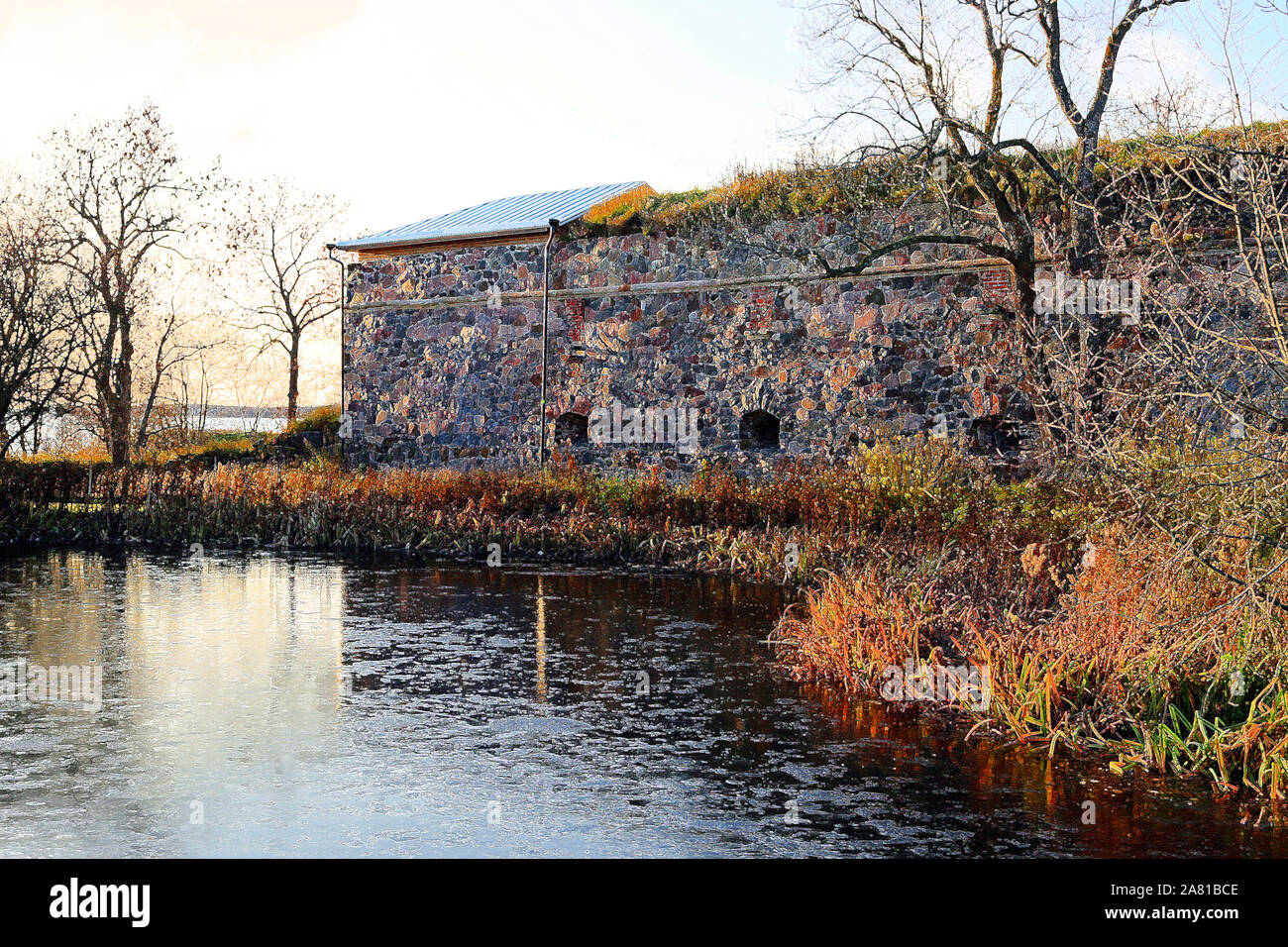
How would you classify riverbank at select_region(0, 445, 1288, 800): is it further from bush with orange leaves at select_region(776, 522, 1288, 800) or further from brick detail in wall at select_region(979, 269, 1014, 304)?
brick detail in wall at select_region(979, 269, 1014, 304)

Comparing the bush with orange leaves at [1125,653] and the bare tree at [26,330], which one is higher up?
the bare tree at [26,330]

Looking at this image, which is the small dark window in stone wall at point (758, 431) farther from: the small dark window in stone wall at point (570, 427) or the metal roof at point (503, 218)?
the metal roof at point (503, 218)

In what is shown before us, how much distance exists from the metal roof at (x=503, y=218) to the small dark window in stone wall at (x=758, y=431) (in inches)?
198

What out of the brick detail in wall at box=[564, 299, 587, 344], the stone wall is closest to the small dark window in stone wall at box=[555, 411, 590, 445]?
the stone wall

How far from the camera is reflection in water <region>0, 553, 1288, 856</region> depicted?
217 inches

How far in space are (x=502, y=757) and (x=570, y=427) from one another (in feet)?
46.6

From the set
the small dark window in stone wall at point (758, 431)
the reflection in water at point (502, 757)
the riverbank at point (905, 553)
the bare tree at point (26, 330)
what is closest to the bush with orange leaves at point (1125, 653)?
the riverbank at point (905, 553)

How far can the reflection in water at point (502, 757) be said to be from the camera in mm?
5523

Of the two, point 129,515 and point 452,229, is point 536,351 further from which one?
point 129,515

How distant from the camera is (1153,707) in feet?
23.0

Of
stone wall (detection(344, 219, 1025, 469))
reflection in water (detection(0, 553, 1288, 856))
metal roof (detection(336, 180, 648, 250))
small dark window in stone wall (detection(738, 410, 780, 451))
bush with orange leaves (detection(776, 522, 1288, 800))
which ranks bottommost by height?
reflection in water (detection(0, 553, 1288, 856))

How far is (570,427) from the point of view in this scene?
20.8m

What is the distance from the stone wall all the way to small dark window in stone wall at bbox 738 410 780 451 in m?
0.12

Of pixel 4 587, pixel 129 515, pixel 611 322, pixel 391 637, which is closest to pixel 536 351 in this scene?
pixel 611 322
